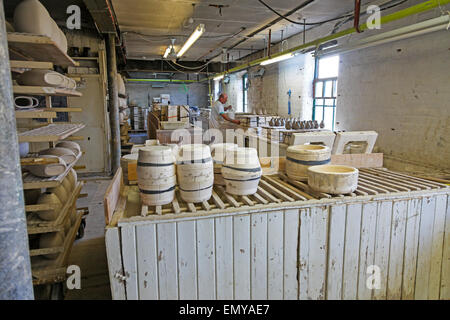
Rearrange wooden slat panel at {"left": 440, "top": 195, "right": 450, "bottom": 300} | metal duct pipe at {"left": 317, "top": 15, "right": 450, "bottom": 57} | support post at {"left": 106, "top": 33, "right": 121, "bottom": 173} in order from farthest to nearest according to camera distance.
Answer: support post at {"left": 106, "top": 33, "right": 121, "bottom": 173}, metal duct pipe at {"left": 317, "top": 15, "right": 450, "bottom": 57}, wooden slat panel at {"left": 440, "top": 195, "right": 450, "bottom": 300}

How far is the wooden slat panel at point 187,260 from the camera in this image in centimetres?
190

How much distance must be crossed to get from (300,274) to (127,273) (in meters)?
1.14

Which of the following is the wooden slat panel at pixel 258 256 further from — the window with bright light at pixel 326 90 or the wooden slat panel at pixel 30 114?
the window with bright light at pixel 326 90

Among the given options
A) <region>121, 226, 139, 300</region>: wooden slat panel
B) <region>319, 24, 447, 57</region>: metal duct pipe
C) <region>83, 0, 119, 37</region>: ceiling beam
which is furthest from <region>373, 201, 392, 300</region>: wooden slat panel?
<region>83, 0, 119, 37</region>: ceiling beam

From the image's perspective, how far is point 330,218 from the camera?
2.13 metres

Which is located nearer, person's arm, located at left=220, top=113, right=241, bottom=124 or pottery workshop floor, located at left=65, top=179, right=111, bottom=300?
pottery workshop floor, located at left=65, top=179, right=111, bottom=300

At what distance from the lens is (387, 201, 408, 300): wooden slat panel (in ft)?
7.36

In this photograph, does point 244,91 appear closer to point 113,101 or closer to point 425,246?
point 113,101

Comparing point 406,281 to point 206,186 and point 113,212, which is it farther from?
point 113,212

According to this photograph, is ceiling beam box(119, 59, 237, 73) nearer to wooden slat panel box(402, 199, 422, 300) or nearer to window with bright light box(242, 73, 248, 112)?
window with bright light box(242, 73, 248, 112)

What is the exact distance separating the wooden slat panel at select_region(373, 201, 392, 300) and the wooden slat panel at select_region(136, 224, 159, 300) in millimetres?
1550

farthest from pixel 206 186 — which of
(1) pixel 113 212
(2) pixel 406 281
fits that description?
(2) pixel 406 281

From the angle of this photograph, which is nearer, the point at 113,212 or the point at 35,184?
the point at 113,212

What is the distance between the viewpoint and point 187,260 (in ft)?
6.33
